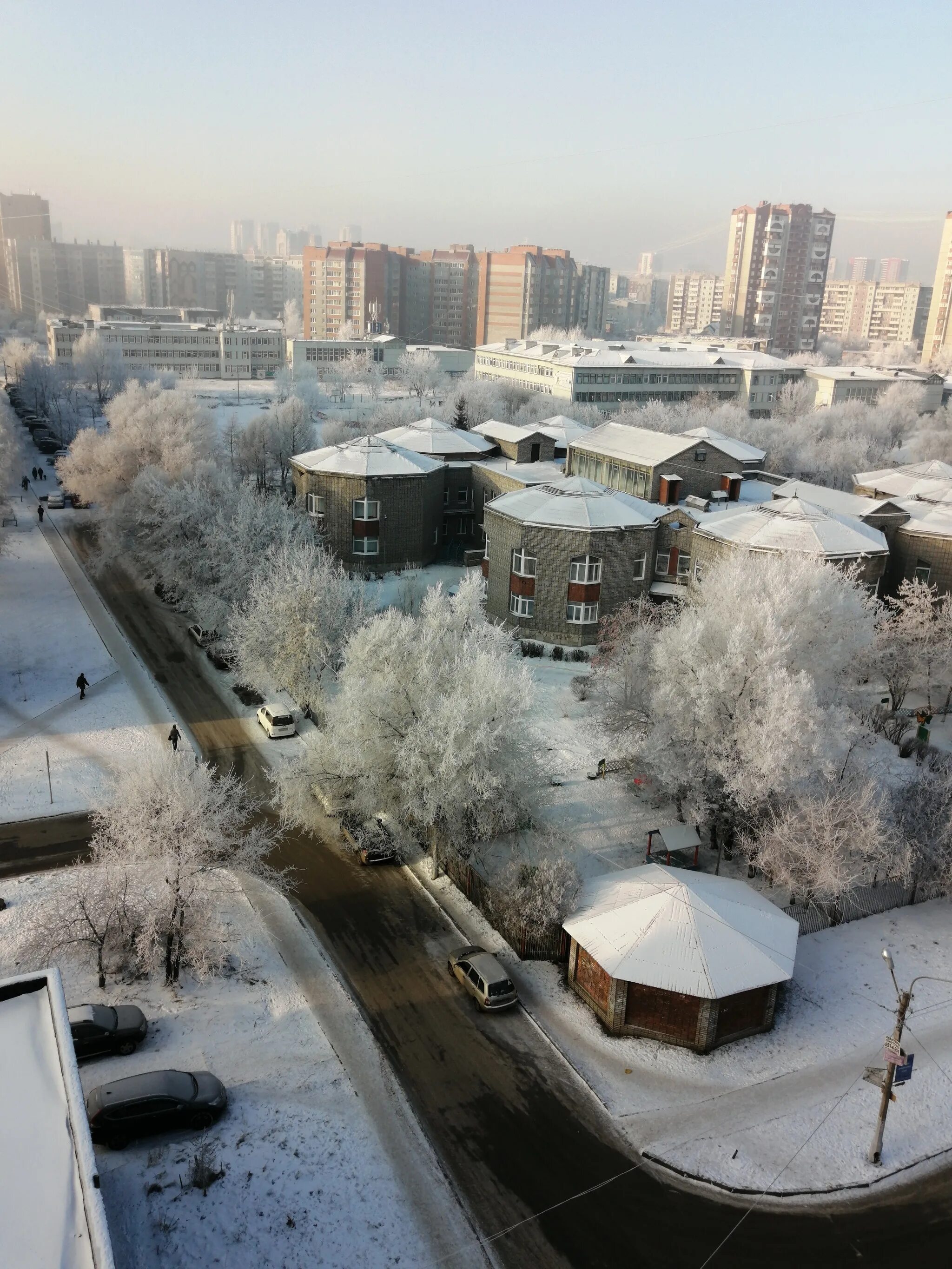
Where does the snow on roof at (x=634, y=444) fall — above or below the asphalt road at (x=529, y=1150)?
above

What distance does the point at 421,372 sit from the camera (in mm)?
107938

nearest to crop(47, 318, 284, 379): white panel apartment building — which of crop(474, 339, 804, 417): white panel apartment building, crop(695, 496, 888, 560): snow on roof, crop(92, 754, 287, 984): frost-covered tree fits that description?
crop(474, 339, 804, 417): white panel apartment building

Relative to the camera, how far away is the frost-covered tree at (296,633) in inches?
1272

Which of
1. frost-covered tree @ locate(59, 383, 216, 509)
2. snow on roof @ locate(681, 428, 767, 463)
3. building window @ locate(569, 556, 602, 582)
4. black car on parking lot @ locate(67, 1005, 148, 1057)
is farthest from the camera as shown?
frost-covered tree @ locate(59, 383, 216, 509)

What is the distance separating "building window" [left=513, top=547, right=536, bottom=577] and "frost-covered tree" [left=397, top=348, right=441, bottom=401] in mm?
65467

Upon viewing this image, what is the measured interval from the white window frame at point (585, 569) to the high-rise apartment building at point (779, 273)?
4968 inches

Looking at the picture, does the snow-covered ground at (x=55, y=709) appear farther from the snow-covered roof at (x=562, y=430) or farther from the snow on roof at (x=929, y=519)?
the snow on roof at (x=929, y=519)

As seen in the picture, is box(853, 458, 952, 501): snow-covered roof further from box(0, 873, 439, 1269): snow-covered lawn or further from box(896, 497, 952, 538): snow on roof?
box(0, 873, 439, 1269): snow-covered lawn

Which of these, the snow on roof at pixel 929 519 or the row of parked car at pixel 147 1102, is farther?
the snow on roof at pixel 929 519

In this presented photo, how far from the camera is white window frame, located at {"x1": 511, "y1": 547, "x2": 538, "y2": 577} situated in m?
40.3

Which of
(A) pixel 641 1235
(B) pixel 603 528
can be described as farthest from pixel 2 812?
(B) pixel 603 528

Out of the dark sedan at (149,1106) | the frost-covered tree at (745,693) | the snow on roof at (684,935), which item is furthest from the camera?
the frost-covered tree at (745,693)

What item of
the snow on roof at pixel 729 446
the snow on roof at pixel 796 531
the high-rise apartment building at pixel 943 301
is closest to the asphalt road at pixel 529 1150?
the snow on roof at pixel 796 531

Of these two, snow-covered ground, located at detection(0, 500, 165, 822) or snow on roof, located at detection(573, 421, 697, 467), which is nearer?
snow-covered ground, located at detection(0, 500, 165, 822)
